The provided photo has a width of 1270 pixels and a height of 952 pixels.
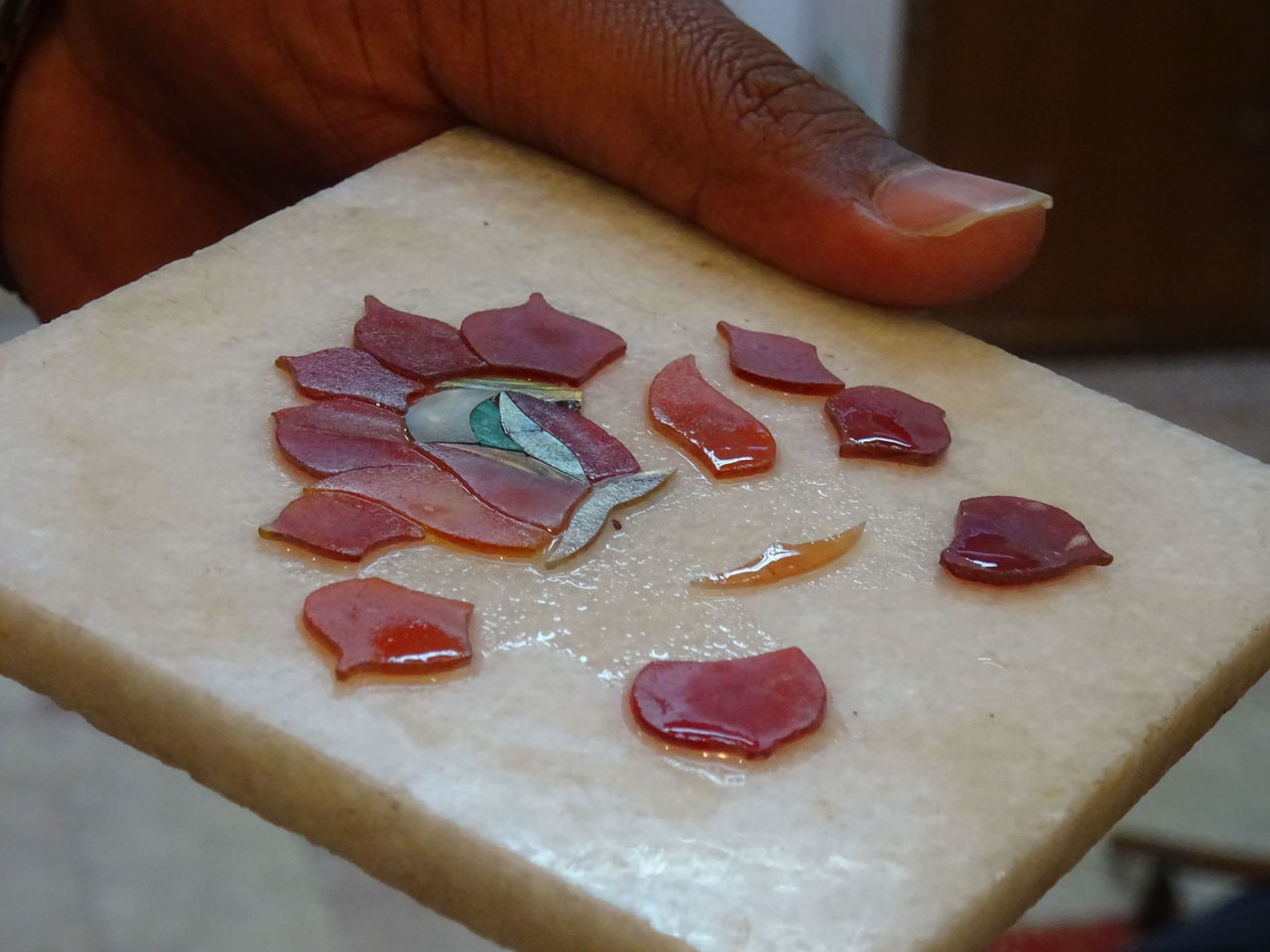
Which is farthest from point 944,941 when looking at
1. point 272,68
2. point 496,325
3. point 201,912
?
point 201,912

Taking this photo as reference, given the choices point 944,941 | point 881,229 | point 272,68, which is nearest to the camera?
point 944,941

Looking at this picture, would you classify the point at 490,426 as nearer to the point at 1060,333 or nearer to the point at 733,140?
the point at 733,140

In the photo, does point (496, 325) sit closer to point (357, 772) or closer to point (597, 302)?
point (597, 302)

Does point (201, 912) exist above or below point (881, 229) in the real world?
below

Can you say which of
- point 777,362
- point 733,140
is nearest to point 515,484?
point 777,362

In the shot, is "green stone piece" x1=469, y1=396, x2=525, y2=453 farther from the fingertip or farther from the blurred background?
the blurred background

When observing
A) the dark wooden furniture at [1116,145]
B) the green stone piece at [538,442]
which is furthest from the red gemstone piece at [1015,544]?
the dark wooden furniture at [1116,145]

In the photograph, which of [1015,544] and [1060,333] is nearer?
[1015,544]
